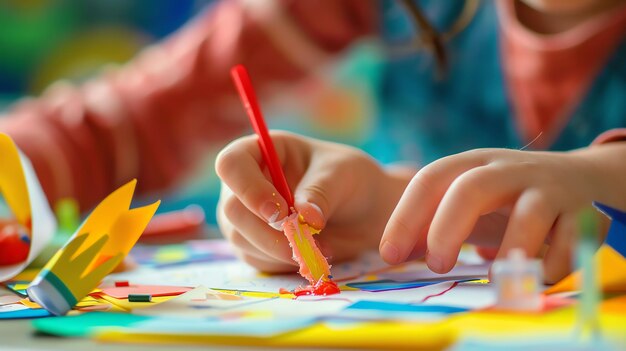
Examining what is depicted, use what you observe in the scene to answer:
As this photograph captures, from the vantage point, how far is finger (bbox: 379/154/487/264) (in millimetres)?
326

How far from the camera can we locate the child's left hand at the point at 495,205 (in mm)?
316

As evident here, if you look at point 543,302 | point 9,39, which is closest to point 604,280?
point 543,302

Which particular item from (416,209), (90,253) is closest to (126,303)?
(90,253)

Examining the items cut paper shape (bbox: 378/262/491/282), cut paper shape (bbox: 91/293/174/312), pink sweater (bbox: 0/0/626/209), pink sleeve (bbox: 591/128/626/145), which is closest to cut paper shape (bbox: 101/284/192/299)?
cut paper shape (bbox: 91/293/174/312)

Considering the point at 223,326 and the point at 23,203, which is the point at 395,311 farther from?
the point at 23,203

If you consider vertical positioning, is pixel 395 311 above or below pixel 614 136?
below

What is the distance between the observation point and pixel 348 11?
902mm

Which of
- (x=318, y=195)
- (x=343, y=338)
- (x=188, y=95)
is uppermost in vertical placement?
(x=188, y=95)

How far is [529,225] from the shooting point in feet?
1.03

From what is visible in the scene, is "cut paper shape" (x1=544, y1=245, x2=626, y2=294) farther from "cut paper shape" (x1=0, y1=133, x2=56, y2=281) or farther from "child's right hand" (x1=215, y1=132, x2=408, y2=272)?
"cut paper shape" (x1=0, y1=133, x2=56, y2=281)

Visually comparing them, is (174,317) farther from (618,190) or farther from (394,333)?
(618,190)

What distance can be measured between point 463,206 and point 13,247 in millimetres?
276

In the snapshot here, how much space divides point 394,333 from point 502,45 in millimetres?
651

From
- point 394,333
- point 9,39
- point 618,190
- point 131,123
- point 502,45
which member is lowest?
point 394,333
